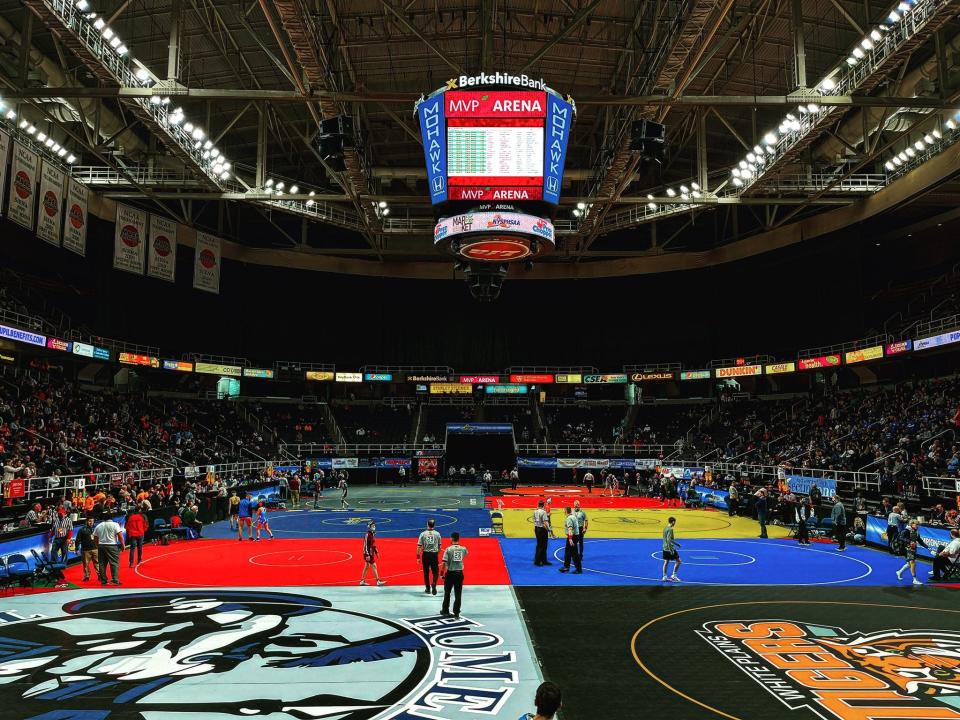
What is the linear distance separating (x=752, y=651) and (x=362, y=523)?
1820 cm

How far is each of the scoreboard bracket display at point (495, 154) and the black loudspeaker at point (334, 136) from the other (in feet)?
11.1

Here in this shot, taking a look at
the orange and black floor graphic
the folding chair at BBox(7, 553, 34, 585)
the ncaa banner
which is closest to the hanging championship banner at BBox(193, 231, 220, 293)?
the ncaa banner

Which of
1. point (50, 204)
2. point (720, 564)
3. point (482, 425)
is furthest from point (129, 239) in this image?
point (720, 564)

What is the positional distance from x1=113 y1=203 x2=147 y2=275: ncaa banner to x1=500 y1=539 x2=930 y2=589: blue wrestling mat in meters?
24.6

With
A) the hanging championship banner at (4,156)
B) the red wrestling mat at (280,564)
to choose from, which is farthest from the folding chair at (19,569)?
the hanging championship banner at (4,156)

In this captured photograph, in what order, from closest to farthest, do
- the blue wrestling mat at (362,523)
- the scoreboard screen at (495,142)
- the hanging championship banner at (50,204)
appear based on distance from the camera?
the scoreboard screen at (495,142)
the blue wrestling mat at (362,523)
the hanging championship banner at (50,204)

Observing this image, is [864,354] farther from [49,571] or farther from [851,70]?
[49,571]

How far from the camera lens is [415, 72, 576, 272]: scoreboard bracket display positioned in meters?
19.2

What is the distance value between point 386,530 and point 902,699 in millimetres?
18037

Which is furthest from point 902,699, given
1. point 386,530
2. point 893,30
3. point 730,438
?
point 730,438

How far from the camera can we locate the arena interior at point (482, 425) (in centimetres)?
945

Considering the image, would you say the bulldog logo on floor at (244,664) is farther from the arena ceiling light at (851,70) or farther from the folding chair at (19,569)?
the arena ceiling light at (851,70)

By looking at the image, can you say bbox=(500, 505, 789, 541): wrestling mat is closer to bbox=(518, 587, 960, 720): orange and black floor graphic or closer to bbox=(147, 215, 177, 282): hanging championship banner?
bbox=(518, 587, 960, 720): orange and black floor graphic

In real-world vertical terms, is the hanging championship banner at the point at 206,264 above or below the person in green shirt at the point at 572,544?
above
